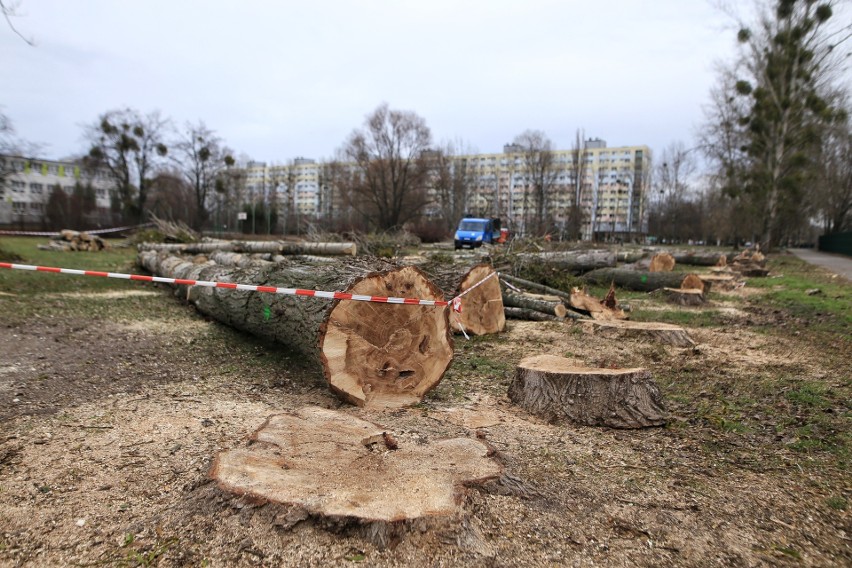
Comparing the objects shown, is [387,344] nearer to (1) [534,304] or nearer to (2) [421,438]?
(2) [421,438]

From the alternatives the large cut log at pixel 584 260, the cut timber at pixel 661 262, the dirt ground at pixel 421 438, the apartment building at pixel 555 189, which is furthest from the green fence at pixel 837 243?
the dirt ground at pixel 421 438

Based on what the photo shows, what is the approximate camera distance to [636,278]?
12.8m

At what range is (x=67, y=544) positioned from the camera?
2.17 meters

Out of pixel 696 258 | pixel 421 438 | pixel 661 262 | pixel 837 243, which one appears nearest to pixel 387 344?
pixel 421 438

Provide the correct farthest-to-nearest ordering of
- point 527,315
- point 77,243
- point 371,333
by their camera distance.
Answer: point 77,243 < point 527,315 < point 371,333

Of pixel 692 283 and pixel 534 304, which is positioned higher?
pixel 692 283

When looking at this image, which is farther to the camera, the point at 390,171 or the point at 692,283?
the point at 390,171

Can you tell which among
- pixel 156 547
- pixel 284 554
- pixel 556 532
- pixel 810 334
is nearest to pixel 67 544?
pixel 156 547

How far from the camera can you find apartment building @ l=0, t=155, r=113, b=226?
14.4 metres

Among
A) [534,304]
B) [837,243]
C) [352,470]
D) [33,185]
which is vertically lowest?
[352,470]

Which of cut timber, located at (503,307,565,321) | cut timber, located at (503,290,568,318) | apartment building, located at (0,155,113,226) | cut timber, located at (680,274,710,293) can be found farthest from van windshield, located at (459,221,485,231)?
cut timber, located at (503,307,565,321)

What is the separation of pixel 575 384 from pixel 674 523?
4.71 ft

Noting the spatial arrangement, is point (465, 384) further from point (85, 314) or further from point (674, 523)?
point (85, 314)

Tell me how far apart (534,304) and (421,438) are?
5.66m
